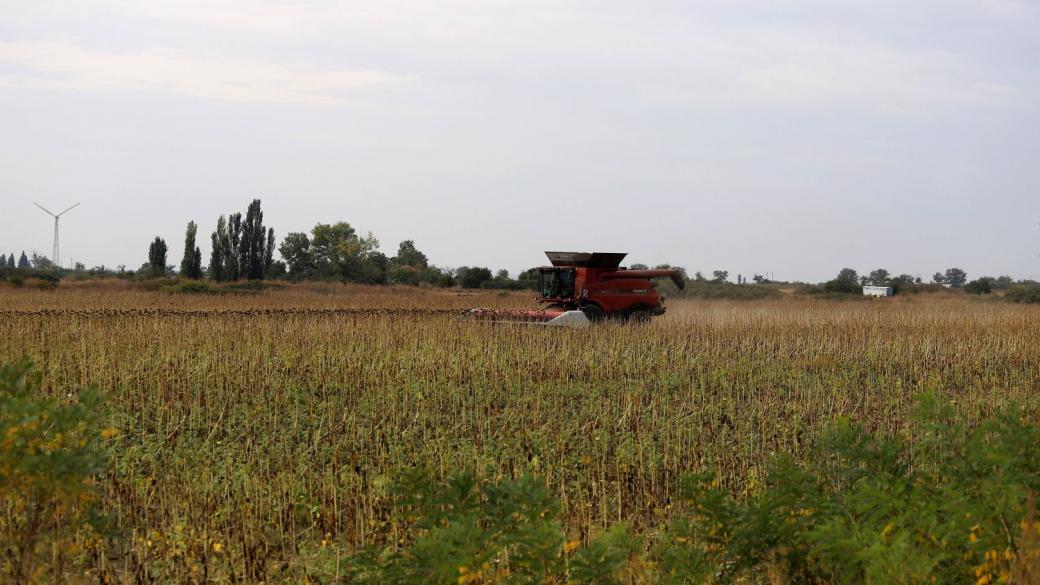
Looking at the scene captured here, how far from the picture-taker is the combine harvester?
17734mm

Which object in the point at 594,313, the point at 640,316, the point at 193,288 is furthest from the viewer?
the point at 193,288

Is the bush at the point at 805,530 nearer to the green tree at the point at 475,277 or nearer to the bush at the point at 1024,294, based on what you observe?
the bush at the point at 1024,294

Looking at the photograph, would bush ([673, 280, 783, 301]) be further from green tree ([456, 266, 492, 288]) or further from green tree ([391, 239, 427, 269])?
green tree ([391, 239, 427, 269])

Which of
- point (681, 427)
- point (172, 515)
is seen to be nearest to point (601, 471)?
point (681, 427)

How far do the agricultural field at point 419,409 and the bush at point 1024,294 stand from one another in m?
21.6

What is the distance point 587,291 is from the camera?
58.2 ft

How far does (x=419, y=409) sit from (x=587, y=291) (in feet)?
27.6

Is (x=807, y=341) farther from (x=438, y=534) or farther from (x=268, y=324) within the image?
(x=438, y=534)

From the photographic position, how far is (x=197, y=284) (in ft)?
121

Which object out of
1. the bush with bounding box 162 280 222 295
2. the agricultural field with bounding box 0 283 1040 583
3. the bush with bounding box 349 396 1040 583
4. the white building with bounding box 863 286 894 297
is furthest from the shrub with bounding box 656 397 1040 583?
the white building with bounding box 863 286 894 297

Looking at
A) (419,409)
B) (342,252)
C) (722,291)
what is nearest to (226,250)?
(342,252)

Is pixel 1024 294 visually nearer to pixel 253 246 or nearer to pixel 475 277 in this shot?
pixel 475 277

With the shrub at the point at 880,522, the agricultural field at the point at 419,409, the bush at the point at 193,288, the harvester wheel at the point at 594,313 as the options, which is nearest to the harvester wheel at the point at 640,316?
the harvester wheel at the point at 594,313

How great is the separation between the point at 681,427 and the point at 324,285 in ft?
108
